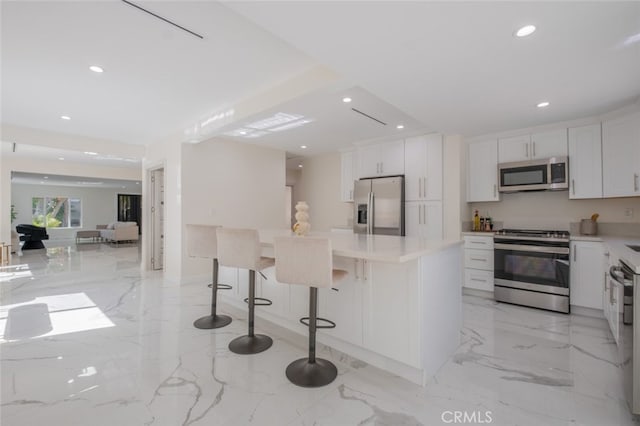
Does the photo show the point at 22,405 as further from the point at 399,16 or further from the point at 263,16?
the point at 399,16

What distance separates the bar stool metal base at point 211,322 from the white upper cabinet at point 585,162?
4.23 meters

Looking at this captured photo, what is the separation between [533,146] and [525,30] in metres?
2.48

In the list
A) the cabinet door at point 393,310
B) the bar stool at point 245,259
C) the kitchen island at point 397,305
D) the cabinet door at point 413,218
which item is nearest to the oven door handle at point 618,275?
the kitchen island at point 397,305

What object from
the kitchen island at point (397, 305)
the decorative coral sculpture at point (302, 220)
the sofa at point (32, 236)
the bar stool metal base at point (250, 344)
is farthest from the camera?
the sofa at point (32, 236)

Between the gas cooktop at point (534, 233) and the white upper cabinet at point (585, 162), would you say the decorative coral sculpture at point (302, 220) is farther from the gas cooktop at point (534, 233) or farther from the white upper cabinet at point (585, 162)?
the white upper cabinet at point (585, 162)

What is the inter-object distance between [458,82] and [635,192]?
7.95ft

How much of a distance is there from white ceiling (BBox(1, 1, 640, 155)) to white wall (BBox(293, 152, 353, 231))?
2.50 metres

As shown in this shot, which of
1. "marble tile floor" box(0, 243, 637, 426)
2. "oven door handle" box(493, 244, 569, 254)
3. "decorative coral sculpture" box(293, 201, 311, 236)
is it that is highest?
"decorative coral sculpture" box(293, 201, 311, 236)

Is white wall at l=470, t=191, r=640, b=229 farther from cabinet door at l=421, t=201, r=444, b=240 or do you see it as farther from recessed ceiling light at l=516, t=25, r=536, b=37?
recessed ceiling light at l=516, t=25, r=536, b=37

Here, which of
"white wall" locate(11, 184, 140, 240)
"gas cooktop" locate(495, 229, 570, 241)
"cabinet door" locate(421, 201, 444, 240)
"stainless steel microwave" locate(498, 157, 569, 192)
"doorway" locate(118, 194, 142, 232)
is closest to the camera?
"gas cooktop" locate(495, 229, 570, 241)

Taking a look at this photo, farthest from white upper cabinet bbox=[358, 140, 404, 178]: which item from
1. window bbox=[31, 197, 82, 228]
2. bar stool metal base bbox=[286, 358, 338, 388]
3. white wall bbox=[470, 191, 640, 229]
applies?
window bbox=[31, 197, 82, 228]

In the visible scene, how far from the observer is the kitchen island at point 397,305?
1.93 m

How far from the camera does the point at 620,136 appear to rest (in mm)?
3242

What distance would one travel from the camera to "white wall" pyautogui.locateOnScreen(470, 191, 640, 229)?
11.4 feet
